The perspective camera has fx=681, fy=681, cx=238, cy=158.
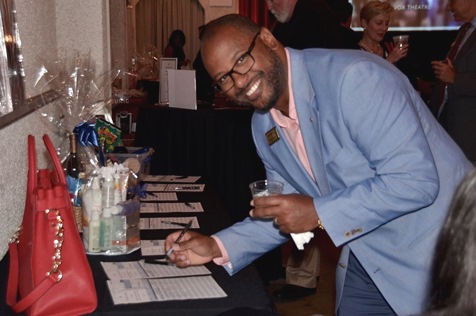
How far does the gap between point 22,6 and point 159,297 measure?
3.81ft

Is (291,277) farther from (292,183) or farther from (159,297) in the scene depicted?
(159,297)

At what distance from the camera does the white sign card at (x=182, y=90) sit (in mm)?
4445

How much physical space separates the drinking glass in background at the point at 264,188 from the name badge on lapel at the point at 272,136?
18 cm

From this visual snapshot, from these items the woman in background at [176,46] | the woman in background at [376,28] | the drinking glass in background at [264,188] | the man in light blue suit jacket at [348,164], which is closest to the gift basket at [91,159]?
the man in light blue suit jacket at [348,164]

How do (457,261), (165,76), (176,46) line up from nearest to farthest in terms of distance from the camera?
1. (457,261)
2. (165,76)
3. (176,46)

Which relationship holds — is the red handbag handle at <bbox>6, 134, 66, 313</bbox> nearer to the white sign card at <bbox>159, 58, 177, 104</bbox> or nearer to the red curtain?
the white sign card at <bbox>159, 58, 177, 104</bbox>

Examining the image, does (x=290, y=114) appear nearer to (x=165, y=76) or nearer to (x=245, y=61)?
(x=245, y=61)

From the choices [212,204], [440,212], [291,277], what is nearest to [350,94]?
[440,212]

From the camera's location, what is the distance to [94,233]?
192 centimetres

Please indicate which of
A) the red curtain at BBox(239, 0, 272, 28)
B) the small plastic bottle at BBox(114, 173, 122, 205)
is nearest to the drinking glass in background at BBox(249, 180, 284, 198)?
the small plastic bottle at BBox(114, 173, 122, 205)

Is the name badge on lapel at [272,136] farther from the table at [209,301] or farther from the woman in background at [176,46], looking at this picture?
the woman in background at [176,46]

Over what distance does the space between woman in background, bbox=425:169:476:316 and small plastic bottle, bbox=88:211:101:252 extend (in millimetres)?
1240

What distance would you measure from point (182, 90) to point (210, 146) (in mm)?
462

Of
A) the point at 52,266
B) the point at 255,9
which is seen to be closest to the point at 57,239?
the point at 52,266
